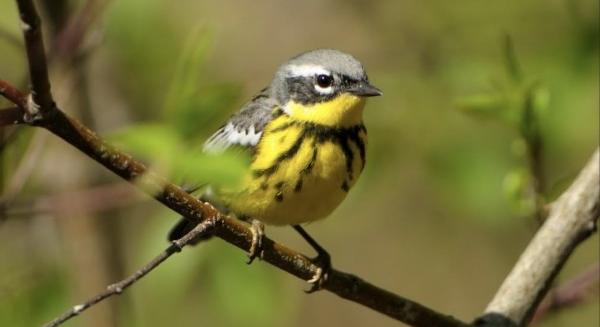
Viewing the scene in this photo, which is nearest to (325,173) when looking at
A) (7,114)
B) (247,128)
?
(247,128)

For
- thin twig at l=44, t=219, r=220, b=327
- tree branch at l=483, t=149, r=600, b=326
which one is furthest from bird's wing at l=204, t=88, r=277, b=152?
thin twig at l=44, t=219, r=220, b=327

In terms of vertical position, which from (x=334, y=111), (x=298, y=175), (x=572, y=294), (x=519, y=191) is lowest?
(x=572, y=294)

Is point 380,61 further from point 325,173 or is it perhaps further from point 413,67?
point 325,173

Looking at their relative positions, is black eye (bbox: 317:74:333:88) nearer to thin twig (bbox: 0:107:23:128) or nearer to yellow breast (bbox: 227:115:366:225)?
yellow breast (bbox: 227:115:366:225)

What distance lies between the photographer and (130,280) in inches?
87.0

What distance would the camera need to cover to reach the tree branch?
3061 mm

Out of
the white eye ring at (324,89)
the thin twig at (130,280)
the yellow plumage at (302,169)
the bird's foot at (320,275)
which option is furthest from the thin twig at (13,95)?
the white eye ring at (324,89)

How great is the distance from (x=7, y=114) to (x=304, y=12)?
13.2 feet

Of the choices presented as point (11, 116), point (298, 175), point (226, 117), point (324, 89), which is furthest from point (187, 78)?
point (324, 89)

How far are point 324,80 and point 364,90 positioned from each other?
0.20 m

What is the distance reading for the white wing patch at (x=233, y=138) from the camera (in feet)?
11.8

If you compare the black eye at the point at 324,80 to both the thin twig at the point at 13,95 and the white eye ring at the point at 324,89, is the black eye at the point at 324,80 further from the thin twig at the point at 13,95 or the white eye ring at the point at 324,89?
the thin twig at the point at 13,95

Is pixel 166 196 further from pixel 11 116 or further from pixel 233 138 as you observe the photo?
pixel 233 138

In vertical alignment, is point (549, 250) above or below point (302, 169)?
below
